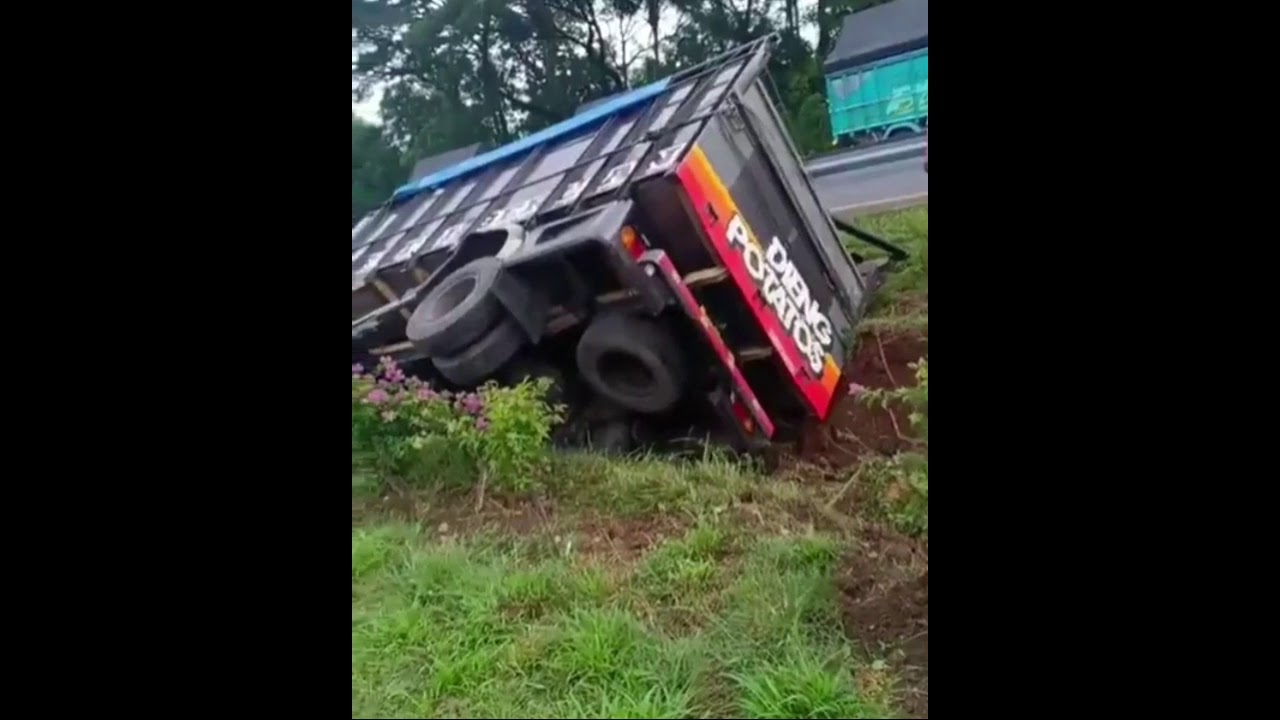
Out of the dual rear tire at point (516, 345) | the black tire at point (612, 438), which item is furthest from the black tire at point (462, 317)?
the black tire at point (612, 438)

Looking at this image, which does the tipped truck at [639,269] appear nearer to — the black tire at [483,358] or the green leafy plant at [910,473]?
the black tire at [483,358]

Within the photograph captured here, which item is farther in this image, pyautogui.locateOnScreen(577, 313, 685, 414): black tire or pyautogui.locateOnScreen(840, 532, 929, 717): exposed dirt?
pyautogui.locateOnScreen(577, 313, 685, 414): black tire

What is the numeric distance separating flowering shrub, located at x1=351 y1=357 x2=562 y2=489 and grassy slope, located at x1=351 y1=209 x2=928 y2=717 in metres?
0.06

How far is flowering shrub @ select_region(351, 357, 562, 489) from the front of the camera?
1.58m

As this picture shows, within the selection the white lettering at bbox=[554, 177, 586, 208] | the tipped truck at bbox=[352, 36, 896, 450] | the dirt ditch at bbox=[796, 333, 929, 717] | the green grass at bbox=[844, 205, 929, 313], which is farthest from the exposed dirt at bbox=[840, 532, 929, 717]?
the white lettering at bbox=[554, 177, 586, 208]

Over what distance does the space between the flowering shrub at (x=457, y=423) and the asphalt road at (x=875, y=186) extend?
69 cm

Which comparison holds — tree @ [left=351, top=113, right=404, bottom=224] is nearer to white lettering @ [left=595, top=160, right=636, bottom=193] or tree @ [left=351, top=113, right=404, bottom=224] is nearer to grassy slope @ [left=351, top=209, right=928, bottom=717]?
white lettering @ [left=595, top=160, right=636, bottom=193]

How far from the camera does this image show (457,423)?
159 cm

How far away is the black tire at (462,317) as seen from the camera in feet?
5.25

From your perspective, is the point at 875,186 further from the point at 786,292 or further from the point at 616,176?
the point at 616,176

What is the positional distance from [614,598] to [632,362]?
0.43 metres
